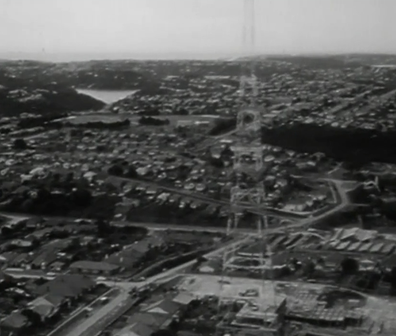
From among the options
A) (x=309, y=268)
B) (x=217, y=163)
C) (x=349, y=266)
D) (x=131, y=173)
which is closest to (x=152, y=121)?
(x=131, y=173)

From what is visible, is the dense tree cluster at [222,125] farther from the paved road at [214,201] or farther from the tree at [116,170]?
the tree at [116,170]

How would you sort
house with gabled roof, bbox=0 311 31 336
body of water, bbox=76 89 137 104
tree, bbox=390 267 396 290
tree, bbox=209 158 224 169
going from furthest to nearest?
body of water, bbox=76 89 137 104 < tree, bbox=209 158 224 169 < house with gabled roof, bbox=0 311 31 336 < tree, bbox=390 267 396 290

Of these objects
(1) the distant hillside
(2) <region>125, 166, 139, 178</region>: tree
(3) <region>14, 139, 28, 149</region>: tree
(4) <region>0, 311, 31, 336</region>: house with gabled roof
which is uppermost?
(1) the distant hillside

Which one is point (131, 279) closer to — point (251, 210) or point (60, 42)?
point (251, 210)

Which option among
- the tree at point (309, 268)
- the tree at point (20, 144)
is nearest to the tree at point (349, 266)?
the tree at point (309, 268)

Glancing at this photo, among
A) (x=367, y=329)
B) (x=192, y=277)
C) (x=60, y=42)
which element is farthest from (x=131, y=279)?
(x=60, y=42)

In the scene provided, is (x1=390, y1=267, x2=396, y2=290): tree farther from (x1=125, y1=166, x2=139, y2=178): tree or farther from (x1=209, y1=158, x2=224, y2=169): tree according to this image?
(x1=125, y1=166, x2=139, y2=178): tree

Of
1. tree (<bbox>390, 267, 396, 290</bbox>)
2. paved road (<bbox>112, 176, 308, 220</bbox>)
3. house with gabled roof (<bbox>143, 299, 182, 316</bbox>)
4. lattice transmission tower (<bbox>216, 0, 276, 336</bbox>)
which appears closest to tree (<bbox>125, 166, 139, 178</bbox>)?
paved road (<bbox>112, 176, 308, 220</bbox>)
